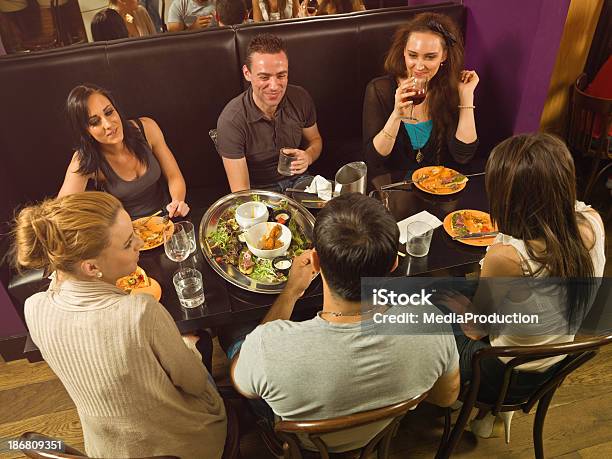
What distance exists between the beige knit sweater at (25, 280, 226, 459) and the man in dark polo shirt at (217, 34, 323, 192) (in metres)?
1.17

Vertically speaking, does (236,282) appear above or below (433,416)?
above

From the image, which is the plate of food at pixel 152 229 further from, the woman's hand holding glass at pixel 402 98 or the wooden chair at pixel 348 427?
the woman's hand holding glass at pixel 402 98

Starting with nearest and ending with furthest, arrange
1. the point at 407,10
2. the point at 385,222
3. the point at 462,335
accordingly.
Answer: the point at 385,222 < the point at 462,335 < the point at 407,10

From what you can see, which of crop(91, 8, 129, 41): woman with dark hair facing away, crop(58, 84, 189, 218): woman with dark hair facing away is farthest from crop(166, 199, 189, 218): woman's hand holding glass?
crop(91, 8, 129, 41): woman with dark hair facing away

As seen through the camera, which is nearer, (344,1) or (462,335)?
(462,335)

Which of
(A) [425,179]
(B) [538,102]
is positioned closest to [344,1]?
(B) [538,102]

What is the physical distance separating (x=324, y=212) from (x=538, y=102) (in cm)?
186

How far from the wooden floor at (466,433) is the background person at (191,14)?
7.36 feet

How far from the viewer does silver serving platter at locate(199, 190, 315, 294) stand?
5.23 ft

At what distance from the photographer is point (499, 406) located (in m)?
1.54

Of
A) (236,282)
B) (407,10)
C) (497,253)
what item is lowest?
(236,282)

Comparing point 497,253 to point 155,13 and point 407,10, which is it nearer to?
point 407,10

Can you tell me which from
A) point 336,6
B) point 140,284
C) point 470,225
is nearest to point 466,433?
point 470,225

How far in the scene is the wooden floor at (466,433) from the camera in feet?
6.32
